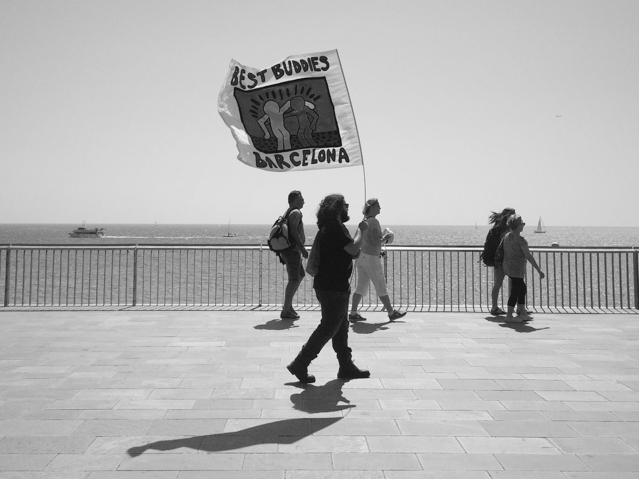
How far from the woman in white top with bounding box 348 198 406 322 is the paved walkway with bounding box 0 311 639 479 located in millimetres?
1040

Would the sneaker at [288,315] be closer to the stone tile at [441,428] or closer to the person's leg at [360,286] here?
the person's leg at [360,286]

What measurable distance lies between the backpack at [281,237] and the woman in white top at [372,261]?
1165mm

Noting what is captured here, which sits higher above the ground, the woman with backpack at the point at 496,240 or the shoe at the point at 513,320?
the woman with backpack at the point at 496,240

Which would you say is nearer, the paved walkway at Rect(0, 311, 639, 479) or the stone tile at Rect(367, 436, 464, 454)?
the paved walkway at Rect(0, 311, 639, 479)

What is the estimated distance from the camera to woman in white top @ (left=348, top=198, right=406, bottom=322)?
27.8ft

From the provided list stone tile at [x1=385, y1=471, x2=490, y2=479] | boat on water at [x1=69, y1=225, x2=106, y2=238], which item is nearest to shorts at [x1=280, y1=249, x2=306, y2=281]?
stone tile at [x1=385, y1=471, x2=490, y2=479]

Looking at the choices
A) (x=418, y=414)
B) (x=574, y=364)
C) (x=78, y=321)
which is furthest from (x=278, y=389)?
(x=78, y=321)

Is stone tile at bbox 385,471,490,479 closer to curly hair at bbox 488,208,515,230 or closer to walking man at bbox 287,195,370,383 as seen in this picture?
walking man at bbox 287,195,370,383

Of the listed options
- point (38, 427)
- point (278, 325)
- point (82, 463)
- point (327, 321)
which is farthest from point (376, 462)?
point (278, 325)

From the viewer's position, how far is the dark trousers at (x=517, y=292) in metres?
8.86

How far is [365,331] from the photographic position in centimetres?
800

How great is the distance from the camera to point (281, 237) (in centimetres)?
841

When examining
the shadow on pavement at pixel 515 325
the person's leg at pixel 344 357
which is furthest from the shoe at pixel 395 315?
the person's leg at pixel 344 357

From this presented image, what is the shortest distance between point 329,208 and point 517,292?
4.85 meters
